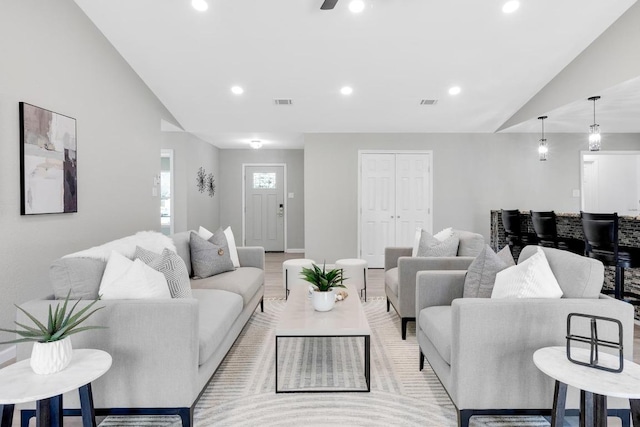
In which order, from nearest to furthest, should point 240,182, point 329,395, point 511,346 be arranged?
point 511,346 → point 329,395 → point 240,182

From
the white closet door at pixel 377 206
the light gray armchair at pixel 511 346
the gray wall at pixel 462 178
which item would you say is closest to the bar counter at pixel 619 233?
the gray wall at pixel 462 178

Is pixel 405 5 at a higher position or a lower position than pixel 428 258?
higher

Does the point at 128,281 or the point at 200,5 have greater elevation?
the point at 200,5

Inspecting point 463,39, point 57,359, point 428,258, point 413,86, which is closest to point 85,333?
point 57,359

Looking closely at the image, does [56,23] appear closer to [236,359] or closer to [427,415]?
[236,359]

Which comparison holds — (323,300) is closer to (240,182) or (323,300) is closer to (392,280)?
(392,280)

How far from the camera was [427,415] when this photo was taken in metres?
2.04

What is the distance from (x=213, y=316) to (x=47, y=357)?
3.26ft

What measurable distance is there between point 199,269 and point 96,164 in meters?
1.59

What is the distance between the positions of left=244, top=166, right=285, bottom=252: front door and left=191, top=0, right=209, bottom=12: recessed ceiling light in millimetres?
5039

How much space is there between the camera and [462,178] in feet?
20.6

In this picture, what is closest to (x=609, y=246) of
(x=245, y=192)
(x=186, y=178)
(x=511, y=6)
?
(x=511, y=6)

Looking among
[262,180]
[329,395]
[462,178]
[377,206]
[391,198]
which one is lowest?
[329,395]

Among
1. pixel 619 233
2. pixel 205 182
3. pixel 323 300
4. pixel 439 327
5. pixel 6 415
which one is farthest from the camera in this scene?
pixel 205 182
